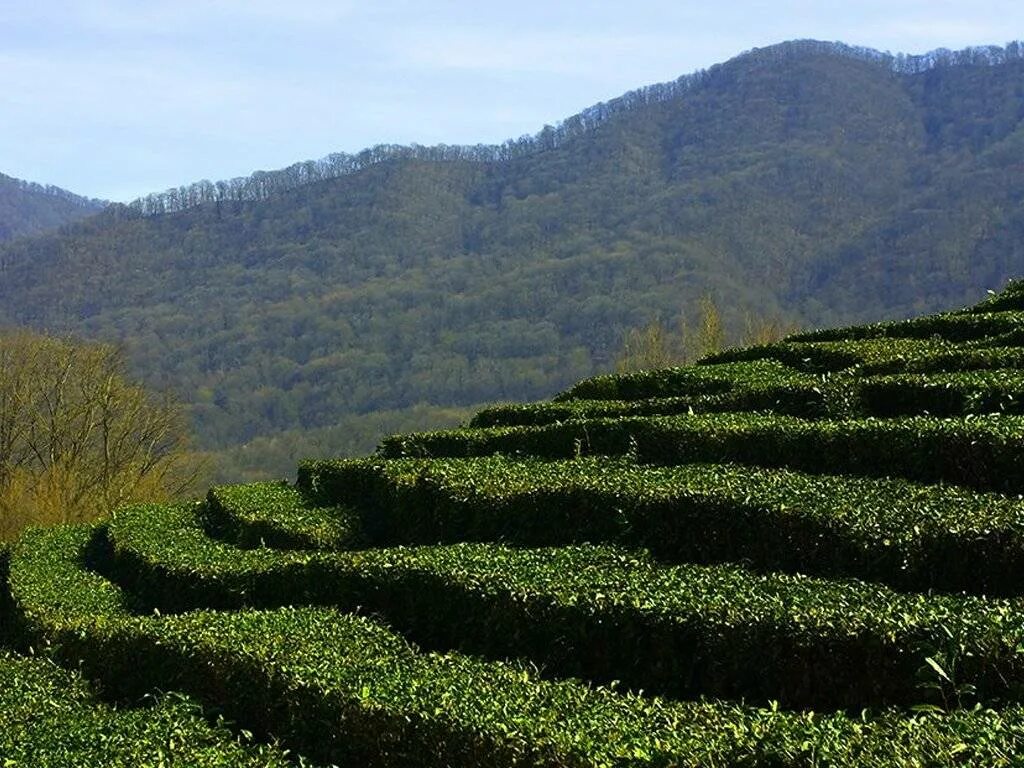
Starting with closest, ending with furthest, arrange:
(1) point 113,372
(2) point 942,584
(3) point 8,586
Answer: (2) point 942,584
(3) point 8,586
(1) point 113,372

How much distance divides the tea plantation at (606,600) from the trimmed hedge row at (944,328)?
0.65 metres

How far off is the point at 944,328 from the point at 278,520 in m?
17.3

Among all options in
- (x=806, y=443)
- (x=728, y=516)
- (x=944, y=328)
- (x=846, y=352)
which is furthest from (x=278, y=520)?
(x=944, y=328)

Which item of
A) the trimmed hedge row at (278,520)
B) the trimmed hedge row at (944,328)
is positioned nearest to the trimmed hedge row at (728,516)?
the trimmed hedge row at (278,520)

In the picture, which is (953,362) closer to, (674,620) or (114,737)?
(674,620)

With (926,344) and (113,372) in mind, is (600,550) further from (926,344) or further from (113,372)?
(113,372)

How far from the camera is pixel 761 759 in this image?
9672 millimetres

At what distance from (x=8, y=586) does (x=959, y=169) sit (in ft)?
660

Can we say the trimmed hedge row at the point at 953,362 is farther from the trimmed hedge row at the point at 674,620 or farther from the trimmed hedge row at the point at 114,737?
the trimmed hedge row at the point at 114,737

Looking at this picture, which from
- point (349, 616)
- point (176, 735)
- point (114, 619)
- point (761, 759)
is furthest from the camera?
point (114, 619)

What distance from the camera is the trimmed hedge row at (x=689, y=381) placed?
1049 inches

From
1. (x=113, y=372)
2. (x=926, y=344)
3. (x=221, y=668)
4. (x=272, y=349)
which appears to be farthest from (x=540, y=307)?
(x=221, y=668)

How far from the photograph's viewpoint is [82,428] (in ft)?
196

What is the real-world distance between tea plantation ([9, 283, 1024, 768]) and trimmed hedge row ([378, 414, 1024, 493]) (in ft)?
0.18
